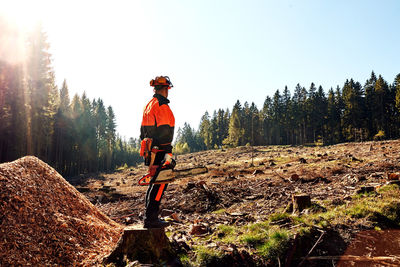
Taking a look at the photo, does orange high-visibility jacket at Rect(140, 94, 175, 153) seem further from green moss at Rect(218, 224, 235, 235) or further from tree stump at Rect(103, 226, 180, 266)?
green moss at Rect(218, 224, 235, 235)

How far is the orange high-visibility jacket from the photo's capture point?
168 inches

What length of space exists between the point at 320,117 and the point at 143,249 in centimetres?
7571

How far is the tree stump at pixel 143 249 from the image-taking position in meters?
3.83

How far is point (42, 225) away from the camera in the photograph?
178 inches

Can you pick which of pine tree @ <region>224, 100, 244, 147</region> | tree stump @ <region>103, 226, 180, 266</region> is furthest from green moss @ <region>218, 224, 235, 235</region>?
pine tree @ <region>224, 100, 244, 147</region>

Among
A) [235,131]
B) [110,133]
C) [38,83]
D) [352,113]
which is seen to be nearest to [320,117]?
[352,113]

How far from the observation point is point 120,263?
383 cm

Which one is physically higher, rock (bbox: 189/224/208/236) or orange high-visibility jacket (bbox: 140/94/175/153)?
orange high-visibility jacket (bbox: 140/94/175/153)

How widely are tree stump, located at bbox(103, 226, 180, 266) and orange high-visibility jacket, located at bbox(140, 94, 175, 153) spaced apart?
149 cm

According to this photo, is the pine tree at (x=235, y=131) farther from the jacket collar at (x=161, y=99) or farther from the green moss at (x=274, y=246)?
the jacket collar at (x=161, y=99)

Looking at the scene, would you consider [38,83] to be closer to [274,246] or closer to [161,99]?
[161,99]

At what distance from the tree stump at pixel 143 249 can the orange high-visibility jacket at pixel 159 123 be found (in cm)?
149

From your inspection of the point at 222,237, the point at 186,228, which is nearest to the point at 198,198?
the point at 186,228

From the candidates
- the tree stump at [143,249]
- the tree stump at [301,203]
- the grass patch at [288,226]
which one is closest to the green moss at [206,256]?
the grass patch at [288,226]
